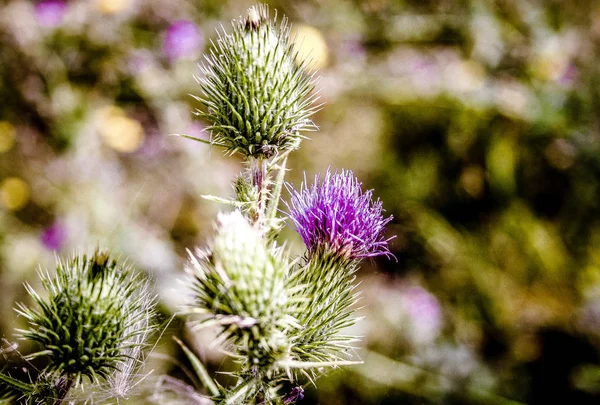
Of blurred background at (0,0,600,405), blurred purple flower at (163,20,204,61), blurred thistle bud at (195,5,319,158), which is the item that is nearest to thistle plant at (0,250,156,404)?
blurred thistle bud at (195,5,319,158)

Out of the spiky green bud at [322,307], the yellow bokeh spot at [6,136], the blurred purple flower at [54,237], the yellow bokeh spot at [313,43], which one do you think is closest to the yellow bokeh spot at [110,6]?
the yellow bokeh spot at [6,136]

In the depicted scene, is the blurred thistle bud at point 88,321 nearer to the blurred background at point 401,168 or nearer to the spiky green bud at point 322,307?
the spiky green bud at point 322,307

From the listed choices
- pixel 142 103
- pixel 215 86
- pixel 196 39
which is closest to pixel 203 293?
pixel 215 86

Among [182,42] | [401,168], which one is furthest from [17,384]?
[401,168]

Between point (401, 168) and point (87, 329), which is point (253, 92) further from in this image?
point (401, 168)

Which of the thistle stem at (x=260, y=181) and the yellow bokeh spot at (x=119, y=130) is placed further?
the yellow bokeh spot at (x=119, y=130)

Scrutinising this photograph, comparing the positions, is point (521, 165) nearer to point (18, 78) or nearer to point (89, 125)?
point (89, 125)
